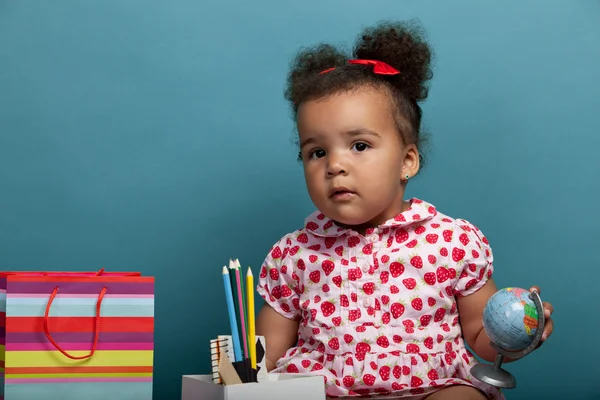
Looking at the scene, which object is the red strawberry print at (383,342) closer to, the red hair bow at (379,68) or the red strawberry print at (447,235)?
the red strawberry print at (447,235)

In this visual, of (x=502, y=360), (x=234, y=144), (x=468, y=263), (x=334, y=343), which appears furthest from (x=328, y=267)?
(x=234, y=144)

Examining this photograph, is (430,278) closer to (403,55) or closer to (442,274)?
(442,274)

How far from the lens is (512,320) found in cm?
109

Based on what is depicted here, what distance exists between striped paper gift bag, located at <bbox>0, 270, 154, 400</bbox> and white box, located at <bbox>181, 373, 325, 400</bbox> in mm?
104

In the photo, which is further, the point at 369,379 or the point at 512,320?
the point at 369,379

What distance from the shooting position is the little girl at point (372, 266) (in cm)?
128

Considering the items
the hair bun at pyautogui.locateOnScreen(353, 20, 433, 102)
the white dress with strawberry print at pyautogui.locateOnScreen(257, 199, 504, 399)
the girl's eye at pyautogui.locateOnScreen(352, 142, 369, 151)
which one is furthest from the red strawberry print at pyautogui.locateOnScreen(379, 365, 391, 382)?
the hair bun at pyautogui.locateOnScreen(353, 20, 433, 102)

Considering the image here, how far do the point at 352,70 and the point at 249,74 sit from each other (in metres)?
0.48

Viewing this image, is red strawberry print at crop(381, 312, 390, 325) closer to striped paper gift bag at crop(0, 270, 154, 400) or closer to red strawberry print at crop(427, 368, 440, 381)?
red strawberry print at crop(427, 368, 440, 381)

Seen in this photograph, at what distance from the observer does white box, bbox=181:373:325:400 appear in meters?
1.01

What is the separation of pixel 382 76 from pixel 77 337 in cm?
67

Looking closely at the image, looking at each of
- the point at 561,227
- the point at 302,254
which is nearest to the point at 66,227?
the point at 302,254

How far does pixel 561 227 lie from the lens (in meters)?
1.79

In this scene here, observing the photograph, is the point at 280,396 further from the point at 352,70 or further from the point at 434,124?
the point at 434,124
